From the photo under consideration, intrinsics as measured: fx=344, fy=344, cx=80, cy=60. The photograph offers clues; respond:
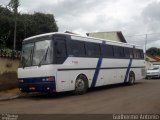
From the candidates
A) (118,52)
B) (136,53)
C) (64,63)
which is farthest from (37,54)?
(136,53)

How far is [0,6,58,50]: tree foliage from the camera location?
29547mm

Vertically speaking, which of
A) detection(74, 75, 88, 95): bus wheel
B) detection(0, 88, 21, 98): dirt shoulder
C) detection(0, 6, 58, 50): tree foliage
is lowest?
detection(0, 88, 21, 98): dirt shoulder

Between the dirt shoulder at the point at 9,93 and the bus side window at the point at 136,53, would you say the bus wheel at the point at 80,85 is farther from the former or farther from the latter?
the bus side window at the point at 136,53

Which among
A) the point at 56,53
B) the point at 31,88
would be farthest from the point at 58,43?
the point at 31,88

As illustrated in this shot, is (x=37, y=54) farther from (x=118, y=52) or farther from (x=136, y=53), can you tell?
(x=136, y=53)

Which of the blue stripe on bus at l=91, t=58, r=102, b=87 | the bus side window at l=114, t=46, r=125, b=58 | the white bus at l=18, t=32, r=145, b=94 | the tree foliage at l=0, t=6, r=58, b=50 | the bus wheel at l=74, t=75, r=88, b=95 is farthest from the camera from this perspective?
the tree foliage at l=0, t=6, r=58, b=50

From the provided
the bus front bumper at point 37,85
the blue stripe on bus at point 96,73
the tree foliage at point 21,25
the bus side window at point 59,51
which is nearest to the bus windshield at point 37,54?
the bus side window at point 59,51

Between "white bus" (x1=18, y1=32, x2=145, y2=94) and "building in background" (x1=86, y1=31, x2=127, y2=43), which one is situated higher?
"building in background" (x1=86, y1=31, x2=127, y2=43)

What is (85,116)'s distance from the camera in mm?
10555

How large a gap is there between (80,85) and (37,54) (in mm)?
2807

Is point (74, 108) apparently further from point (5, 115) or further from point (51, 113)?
point (5, 115)

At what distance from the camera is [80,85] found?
17.6m

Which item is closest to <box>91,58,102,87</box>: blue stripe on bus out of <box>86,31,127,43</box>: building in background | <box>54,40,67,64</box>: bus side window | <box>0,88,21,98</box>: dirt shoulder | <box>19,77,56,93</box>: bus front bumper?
<box>54,40,67,64</box>: bus side window

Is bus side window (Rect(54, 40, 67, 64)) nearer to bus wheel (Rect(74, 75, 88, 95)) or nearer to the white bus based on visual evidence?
the white bus
